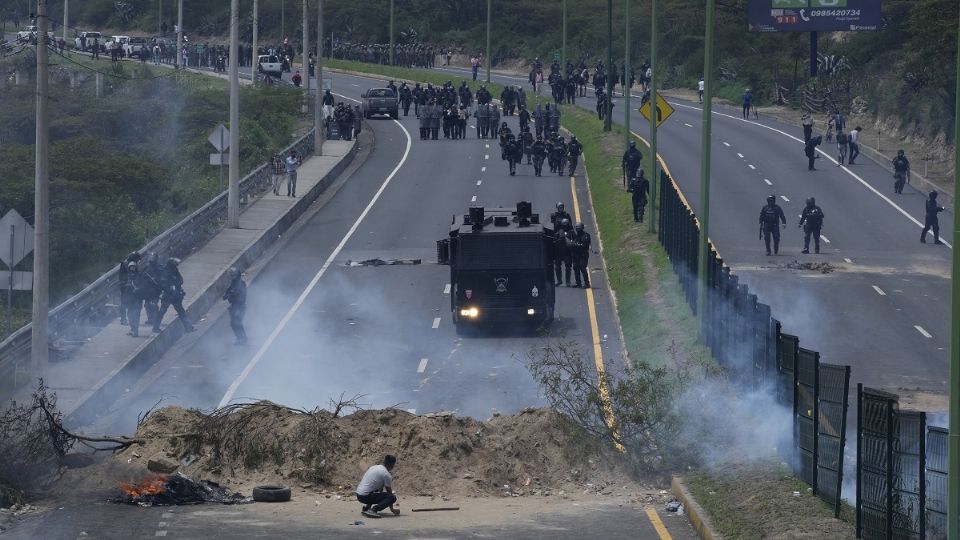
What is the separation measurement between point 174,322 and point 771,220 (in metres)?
17.9

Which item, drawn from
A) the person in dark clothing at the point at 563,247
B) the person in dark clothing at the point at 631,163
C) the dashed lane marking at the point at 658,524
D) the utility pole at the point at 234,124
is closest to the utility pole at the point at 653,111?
the person in dark clothing at the point at 563,247

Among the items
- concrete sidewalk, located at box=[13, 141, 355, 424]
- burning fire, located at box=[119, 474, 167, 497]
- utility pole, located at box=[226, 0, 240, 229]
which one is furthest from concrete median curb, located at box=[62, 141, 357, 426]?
burning fire, located at box=[119, 474, 167, 497]

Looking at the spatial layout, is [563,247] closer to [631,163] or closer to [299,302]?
[299,302]

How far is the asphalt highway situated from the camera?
104ft

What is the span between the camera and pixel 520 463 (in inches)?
833

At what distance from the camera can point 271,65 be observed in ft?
333

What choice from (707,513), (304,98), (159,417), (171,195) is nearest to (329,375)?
(159,417)

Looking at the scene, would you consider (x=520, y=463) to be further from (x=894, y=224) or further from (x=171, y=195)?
(x=171, y=195)

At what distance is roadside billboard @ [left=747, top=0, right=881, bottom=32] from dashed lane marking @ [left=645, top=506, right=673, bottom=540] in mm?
58694

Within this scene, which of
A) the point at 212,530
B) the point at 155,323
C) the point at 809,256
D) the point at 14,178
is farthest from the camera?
the point at 14,178

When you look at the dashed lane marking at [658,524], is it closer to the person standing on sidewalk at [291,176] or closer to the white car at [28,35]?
the person standing on sidewalk at [291,176]

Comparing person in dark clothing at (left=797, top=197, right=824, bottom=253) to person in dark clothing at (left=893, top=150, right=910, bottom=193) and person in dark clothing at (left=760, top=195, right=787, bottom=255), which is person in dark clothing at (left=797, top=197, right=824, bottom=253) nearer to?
person in dark clothing at (left=760, top=195, right=787, bottom=255)

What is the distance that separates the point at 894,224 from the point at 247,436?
33.3 m

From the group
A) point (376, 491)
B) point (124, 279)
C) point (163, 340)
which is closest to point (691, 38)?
point (124, 279)
